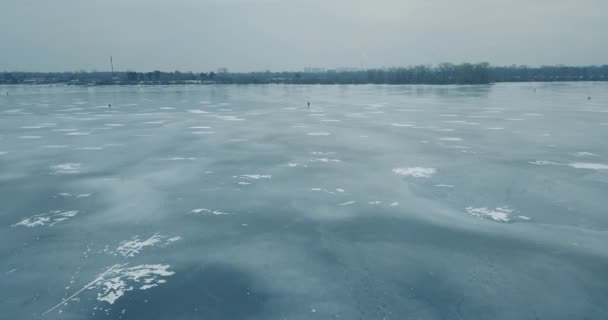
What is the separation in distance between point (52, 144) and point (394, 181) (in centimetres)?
1396

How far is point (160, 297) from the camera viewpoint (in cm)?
557

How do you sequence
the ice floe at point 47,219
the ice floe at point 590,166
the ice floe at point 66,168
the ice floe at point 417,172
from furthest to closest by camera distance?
the ice floe at point 66,168 → the ice floe at point 590,166 → the ice floe at point 417,172 → the ice floe at point 47,219

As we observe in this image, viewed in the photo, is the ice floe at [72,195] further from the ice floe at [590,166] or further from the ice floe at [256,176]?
the ice floe at [590,166]

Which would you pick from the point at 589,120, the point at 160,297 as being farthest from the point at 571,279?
the point at 589,120

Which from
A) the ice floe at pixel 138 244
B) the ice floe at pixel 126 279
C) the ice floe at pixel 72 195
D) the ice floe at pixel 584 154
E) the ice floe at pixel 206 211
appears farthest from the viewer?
the ice floe at pixel 584 154

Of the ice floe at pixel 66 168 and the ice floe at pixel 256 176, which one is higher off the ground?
the ice floe at pixel 66 168

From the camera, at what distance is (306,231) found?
7848 mm

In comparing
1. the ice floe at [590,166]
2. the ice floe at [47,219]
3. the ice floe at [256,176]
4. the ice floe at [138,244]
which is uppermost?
the ice floe at [590,166]

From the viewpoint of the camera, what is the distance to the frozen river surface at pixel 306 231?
5438 millimetres

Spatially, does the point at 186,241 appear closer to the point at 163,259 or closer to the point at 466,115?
the point at 163,259

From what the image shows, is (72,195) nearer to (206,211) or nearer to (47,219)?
(47,219)

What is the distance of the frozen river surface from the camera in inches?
214

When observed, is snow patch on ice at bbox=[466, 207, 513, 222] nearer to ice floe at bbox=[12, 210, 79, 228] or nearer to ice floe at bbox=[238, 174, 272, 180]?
ice floe at bbox=[238, 174, 272, 180]

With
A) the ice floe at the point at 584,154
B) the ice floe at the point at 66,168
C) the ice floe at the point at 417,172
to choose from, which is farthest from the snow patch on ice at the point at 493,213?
the ice floe at the point at 66,168
